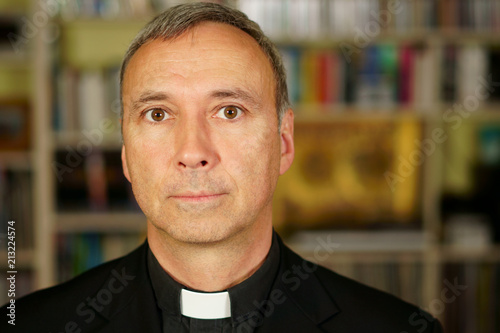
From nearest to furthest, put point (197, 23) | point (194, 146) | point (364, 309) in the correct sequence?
point (194, 146) < point (197, 23) < point (364, 309)

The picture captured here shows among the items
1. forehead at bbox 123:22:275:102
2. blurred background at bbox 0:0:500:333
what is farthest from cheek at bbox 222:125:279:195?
blurred background at bbox 0:0:500:333

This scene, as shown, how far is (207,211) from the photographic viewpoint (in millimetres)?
925

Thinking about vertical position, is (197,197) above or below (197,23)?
below

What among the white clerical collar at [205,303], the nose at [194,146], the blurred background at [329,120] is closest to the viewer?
the nose at [194,146]

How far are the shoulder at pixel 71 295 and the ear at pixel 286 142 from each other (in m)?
0.36

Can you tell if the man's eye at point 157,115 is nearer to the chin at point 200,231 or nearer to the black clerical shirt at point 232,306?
the chin at point 200,231

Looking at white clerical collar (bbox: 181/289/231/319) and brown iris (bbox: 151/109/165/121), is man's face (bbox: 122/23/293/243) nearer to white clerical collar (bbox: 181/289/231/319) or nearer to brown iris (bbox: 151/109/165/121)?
brown iris (bbox: 151/109/165/121)

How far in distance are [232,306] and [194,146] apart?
13.6 inches

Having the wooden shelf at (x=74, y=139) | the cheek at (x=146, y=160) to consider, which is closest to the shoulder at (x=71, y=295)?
the cheek at (x=146, y=160)

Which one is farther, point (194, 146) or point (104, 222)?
point (104, 222)

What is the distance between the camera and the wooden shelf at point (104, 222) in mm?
2661

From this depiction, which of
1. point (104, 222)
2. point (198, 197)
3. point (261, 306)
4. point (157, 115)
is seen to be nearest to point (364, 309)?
point (261, 306)

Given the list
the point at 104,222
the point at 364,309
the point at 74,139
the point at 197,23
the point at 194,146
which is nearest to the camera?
the point at 194,146

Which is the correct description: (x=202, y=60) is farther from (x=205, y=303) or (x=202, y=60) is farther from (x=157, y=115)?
(x=205, y=303)
